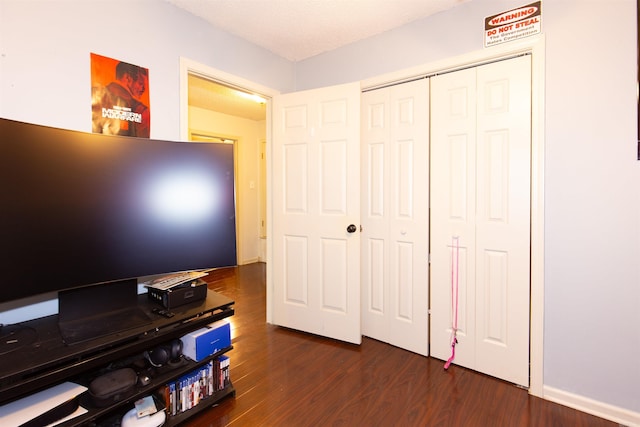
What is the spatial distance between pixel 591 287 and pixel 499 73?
54.5 inches

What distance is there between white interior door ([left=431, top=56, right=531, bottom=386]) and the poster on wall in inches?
76.5

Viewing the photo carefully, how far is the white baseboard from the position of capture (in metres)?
1.65

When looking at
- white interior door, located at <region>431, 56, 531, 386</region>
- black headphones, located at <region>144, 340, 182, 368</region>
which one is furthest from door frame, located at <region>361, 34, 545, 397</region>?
black headphones, located at <region>144, 340, 182, 368</region>

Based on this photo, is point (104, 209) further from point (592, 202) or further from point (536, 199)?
point (592, 202)

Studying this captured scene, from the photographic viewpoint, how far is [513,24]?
192 centimetres

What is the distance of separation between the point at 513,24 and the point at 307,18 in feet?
4.43

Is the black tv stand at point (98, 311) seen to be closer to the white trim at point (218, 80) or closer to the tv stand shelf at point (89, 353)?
the tv stand shelf at point (89, 353)

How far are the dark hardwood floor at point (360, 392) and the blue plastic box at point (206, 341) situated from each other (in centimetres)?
35

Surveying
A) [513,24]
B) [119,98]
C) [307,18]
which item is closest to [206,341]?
[119,98]

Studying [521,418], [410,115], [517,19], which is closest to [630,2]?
[517,19]

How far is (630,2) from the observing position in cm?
160

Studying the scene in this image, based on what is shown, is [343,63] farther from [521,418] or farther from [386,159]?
[521,418]

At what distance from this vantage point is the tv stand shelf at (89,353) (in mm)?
1108

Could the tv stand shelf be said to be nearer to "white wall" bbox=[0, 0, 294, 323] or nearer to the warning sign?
"white wall" bbox=[0, 0, 294, 323]
